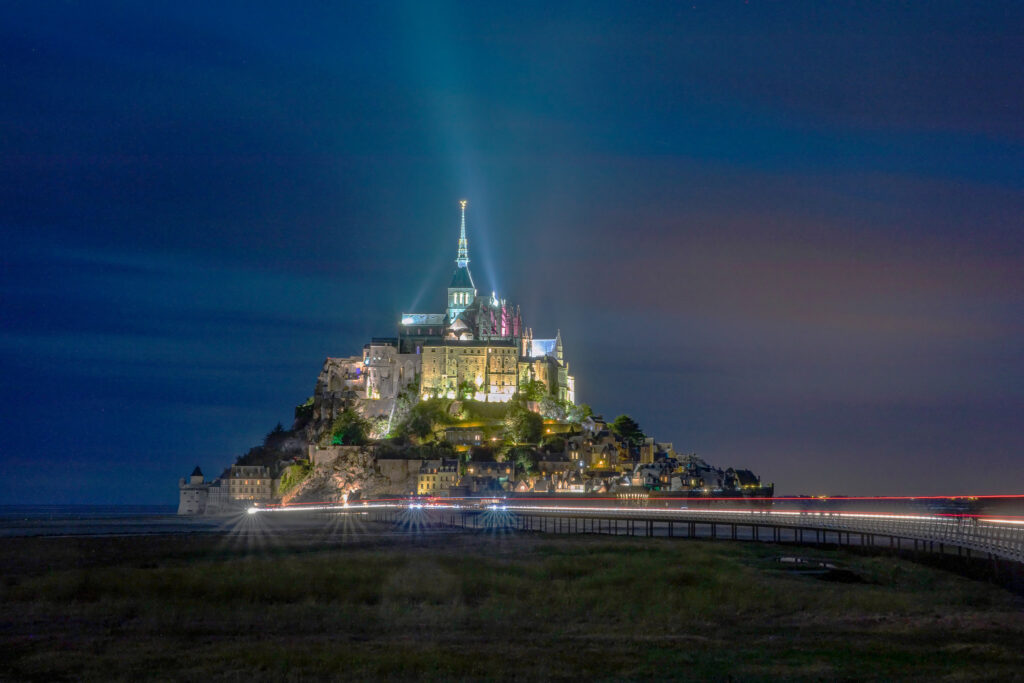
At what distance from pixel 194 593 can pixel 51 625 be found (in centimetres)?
825

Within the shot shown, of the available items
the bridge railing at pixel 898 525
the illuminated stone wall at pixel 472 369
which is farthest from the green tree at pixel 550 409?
the bridge railing at pixel 898 525

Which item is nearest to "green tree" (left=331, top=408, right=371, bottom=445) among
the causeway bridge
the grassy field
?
the causeway bridge

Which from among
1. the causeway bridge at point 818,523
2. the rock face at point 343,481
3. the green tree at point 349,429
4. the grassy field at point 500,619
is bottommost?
the grassy field at point 500,619

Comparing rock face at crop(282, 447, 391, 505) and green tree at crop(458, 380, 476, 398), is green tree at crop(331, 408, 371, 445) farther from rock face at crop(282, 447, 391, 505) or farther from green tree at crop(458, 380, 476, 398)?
green tree at crop(458, 380, 476, 398)

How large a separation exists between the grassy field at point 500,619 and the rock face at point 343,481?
105 meters

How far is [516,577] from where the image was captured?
47094 mm

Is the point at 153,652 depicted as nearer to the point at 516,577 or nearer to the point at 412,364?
the point at 516,577

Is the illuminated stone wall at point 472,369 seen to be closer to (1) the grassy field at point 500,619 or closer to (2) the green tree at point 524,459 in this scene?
(2) the green tree at point 524,459

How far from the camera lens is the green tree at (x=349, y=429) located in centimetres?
17575

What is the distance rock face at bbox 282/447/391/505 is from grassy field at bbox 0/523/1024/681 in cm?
10459

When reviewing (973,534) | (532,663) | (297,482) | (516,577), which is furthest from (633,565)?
(297,482)

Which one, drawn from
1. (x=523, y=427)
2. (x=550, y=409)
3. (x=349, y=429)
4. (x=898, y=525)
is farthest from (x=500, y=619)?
(x=550, y=409)

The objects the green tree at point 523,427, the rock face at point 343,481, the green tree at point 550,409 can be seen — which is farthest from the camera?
the green tree at point 550,409

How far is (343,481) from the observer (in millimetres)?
165125
